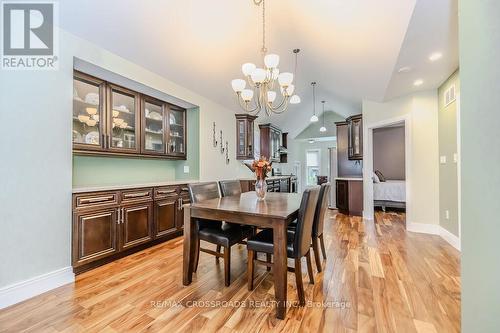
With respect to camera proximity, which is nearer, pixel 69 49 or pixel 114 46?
pixel 69 49

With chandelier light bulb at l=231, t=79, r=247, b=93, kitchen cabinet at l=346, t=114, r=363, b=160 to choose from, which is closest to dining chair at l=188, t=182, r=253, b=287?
chandelier light bulb at l=231, t=79, r=247, b=93

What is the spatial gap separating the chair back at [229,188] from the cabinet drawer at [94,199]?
4.13 feet

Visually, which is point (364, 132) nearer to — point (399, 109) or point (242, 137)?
point (399, 109)

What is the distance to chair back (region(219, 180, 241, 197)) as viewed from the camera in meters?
2.89

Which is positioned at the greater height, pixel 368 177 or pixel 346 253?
pixel 368 177

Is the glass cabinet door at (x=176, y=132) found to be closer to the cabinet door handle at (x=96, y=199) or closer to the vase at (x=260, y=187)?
the cabinet door handle at (x=96, y=199)

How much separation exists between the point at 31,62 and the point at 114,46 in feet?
2.79

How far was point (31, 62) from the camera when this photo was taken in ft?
6.57

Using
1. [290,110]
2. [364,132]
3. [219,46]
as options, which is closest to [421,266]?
[364,132]

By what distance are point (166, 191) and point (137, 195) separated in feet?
1.52

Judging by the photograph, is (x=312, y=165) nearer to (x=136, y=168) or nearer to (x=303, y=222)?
(x=136, y=168)

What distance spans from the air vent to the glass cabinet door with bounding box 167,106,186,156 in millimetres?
4199

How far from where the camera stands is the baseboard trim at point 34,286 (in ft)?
5.89

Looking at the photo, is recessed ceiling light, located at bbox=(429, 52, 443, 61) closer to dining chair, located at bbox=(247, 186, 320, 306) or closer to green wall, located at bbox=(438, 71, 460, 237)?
green wall, located at bbox=(438, 71, 460, 237)
